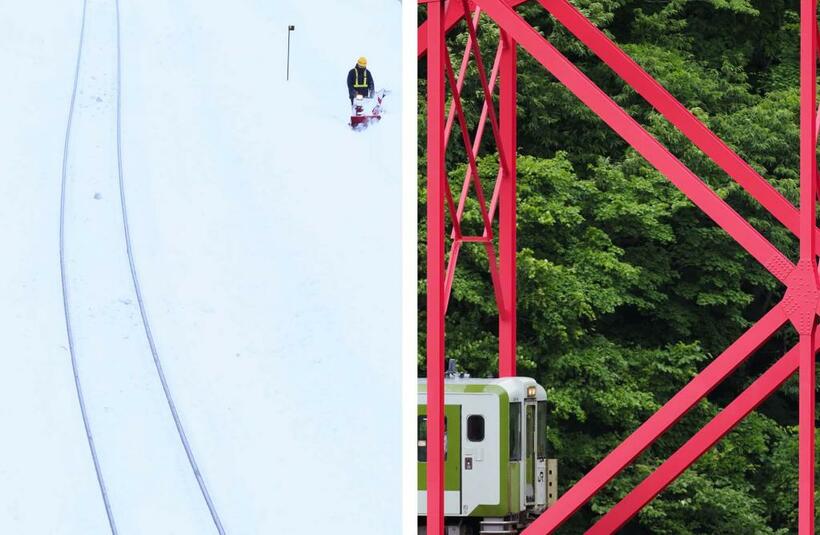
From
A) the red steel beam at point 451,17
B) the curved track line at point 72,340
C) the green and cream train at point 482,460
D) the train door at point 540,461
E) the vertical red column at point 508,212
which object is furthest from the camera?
the train door at point 540,461

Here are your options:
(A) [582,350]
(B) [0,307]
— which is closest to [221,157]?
(B) [0,307]

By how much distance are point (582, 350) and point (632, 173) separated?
358 centimetres

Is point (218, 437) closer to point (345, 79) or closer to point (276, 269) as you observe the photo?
point (276, 269)

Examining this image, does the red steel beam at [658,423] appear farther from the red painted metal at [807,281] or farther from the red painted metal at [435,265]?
the red painted metal at [435,265]

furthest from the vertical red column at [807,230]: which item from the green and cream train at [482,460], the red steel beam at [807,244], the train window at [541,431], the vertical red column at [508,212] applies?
the train window at [541,431]

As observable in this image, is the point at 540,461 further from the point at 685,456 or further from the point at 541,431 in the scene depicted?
the point at 685,456

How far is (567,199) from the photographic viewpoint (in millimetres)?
29734

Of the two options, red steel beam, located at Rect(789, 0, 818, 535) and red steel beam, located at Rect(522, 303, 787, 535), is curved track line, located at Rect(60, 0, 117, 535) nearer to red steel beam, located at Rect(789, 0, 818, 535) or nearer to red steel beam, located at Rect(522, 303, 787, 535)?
red steel beam, located at Rect(522, 303, 787, 535)

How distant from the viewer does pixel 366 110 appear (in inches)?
401

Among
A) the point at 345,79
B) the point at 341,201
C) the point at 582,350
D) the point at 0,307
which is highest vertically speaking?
the point at 345,79

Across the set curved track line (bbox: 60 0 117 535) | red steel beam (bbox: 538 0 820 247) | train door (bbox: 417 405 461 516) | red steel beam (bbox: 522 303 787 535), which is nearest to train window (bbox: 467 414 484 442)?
train door (bbox: 417 405 461 516)

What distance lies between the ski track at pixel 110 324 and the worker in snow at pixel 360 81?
56.9 inches

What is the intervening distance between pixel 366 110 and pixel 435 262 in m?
2.75

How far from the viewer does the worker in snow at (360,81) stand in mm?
10156
